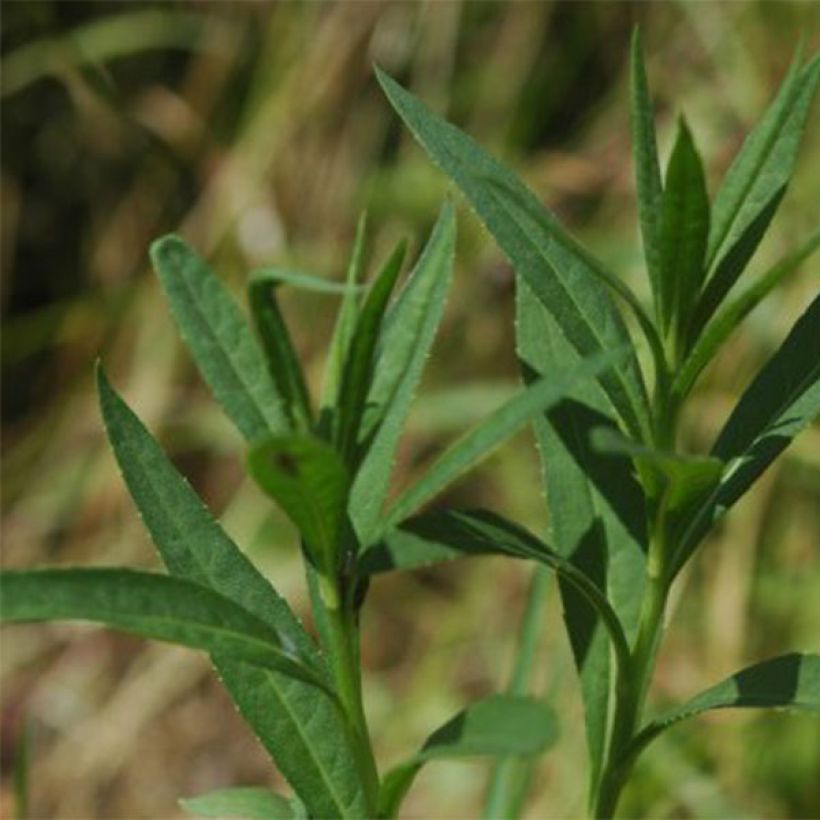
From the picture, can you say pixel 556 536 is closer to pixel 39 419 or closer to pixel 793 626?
pixel 793 626

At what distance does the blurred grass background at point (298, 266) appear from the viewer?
7.34ft

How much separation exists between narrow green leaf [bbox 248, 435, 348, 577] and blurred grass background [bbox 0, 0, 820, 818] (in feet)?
5.19

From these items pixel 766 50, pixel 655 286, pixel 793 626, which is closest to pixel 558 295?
pixel 655 286

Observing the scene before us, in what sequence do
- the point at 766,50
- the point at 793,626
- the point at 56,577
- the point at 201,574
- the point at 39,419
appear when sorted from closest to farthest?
the point at 56,577 < the point at 201,574 < the point at 793,626 < the point at 766,50 < the point at 39,419

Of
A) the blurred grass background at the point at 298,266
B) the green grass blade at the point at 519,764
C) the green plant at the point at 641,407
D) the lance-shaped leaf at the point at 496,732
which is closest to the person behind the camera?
the lance-shaped leaf at the point at 496,732

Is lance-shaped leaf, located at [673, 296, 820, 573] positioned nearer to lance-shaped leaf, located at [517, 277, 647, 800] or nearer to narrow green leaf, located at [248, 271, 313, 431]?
lance-shaped leaf, located at [517, 277, 647, 800]

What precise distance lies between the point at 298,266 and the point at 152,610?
2125 mm

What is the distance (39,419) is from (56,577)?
7.50 feet

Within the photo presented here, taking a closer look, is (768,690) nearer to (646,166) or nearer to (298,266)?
(646,166)

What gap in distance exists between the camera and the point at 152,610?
0.52 metres

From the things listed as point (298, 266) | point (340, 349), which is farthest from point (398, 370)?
point (298, 266)

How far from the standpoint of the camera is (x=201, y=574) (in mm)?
601

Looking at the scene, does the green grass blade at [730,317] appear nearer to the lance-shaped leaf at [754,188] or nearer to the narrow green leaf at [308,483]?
the lance-shaped leaf at [754,188]

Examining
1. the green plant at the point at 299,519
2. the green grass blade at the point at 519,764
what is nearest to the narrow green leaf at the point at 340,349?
the green plant at the point at 299,519
